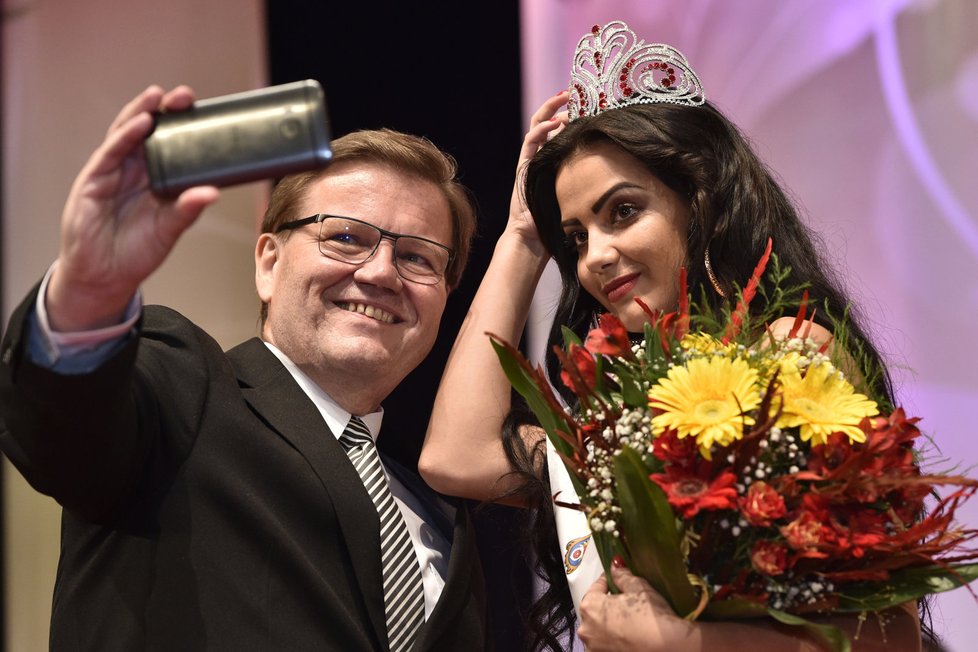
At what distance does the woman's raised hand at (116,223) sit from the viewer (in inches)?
56.1

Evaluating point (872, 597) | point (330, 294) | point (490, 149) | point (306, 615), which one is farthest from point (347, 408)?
point (490, 149)

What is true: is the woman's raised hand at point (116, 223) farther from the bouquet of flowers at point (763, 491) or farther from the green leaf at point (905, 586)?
the green leaf at point (905, 586)

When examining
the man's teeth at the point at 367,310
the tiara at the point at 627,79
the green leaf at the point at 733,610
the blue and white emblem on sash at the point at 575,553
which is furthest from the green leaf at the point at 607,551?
the tiara at the point at 627,79

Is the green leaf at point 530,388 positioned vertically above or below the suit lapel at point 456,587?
above

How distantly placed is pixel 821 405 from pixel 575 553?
747 mm

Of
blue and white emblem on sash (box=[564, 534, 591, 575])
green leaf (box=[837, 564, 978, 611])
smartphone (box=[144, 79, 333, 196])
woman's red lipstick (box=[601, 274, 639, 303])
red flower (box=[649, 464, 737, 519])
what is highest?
smartphone (box=[144, 79, 333, 196])

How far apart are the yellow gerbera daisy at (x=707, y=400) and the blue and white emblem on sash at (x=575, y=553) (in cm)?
63

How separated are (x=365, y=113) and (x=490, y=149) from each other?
0.46 metres

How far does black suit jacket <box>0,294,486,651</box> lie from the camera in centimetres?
185

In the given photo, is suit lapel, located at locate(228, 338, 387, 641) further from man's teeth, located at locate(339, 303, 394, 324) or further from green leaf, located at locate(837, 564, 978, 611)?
green leaf, located at locate(837, 564, 978, 611)

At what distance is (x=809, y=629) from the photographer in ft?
4.96

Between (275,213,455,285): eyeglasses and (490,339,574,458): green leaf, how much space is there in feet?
2.66

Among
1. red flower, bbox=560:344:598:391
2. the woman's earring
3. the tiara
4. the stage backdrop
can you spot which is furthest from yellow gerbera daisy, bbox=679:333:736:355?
the stage backdrop

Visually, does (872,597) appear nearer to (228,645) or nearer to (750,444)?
(750,444)
